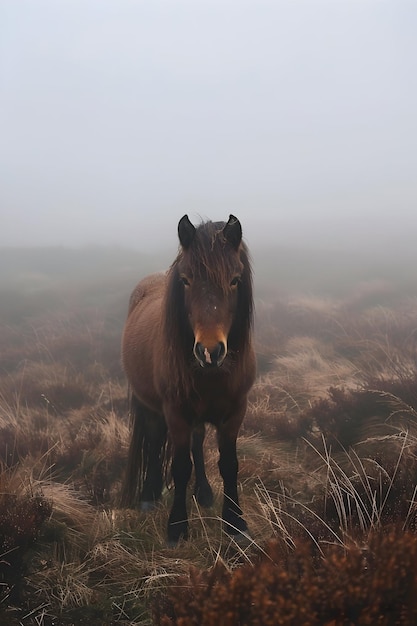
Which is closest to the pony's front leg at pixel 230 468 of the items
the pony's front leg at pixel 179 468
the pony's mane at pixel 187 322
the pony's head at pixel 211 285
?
the pony's front leg at pixel 179 468

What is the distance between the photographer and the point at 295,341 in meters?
10.2

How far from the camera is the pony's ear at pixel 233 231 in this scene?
279 cm

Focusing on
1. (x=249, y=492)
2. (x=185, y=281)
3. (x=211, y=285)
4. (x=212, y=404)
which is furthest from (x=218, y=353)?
(x=249, y=492)

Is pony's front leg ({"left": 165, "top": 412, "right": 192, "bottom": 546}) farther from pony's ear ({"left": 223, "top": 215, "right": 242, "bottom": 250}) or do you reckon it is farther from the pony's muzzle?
pony's ear ({"left": 223, "top": 215, "right": 242, "bottom": 250})

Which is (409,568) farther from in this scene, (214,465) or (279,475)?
(214,465)

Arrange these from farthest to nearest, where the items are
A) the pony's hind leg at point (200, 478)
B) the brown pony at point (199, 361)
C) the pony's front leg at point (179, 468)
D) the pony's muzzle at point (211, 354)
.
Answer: the pony's hind leg at point (200, 478) < the pony's front leg at point (179, 468) < the brown pony at point (199, 361) < the pony's muzzle at point (211, 354)

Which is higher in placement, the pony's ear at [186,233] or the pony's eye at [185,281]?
the pony's ear at [186,233]

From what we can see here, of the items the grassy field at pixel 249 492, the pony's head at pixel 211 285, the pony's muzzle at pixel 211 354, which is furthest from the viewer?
the pony's head at pixel 211 285

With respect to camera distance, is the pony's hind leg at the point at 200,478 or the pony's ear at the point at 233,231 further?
the pony's hind leg at the point at 200,478

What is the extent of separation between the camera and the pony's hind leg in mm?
3840

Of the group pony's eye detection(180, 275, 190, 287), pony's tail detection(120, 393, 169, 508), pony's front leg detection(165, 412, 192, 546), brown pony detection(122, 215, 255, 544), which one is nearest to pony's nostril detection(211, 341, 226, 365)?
→ brown pony detection(122, 215, 255, 544)

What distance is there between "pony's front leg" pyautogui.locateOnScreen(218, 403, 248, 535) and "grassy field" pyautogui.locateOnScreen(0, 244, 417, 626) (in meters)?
0.11

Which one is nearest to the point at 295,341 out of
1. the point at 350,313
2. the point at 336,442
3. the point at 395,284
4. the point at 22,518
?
the point at 350,313

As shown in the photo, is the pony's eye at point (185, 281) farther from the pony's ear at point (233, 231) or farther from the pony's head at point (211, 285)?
the pony's ear at point (233, 231)
